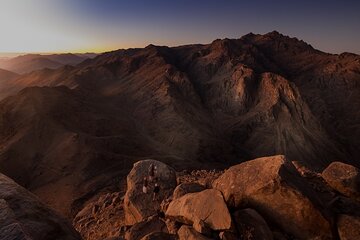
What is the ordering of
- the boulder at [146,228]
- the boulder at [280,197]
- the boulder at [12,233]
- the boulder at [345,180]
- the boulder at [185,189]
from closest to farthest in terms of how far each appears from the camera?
the boulder at [12,233] → the boulder at [280,197] → the boulder at [146,228] → the boulder at [345,180] → the boulder at [185,189]

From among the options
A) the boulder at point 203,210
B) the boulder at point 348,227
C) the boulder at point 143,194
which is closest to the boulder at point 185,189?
the boulder at point 203,210

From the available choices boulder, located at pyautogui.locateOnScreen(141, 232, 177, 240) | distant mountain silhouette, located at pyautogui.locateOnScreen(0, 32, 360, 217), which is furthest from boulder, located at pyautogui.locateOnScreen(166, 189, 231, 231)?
distant mountain silhouette, located at pyautogui.locateOnScreen(0, 32, 360, 217)

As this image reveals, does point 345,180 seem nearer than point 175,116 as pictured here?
Yes

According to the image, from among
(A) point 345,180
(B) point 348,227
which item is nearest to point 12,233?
(B) point 348,227

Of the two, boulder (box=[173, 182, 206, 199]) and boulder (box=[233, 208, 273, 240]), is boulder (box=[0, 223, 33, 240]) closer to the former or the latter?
boulder (box=[233, 208, 273, 240])

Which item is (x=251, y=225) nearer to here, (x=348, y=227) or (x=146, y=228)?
(x=348, y=227)

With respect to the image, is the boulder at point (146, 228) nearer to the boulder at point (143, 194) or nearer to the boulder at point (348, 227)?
the boulder at point (143, 194)
